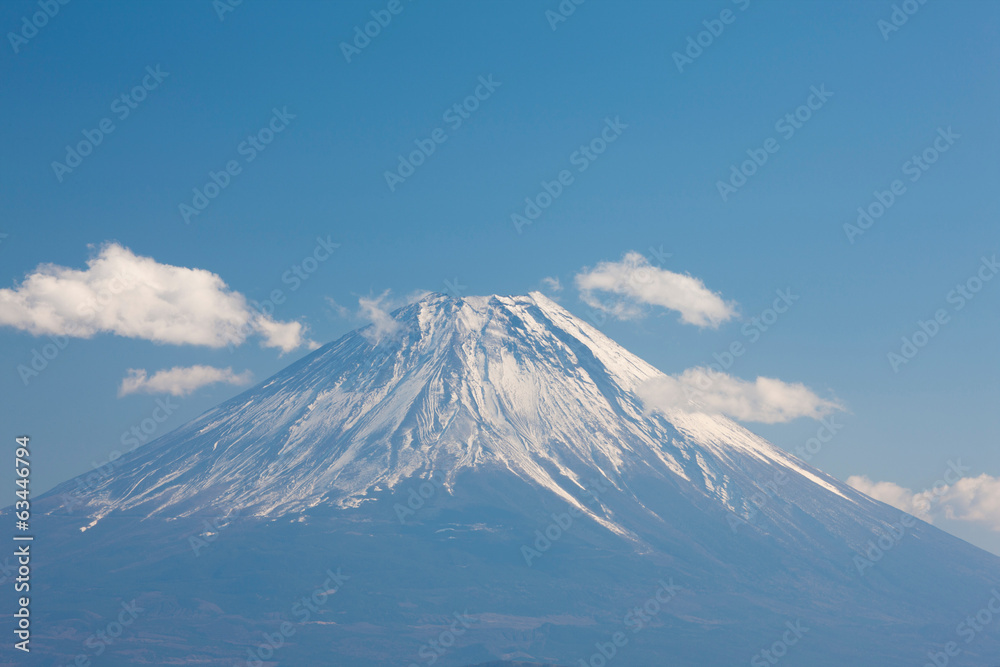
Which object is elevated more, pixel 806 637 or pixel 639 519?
pixel 639 519

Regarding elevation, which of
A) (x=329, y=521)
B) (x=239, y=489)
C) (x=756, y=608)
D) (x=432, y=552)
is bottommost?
(x=756, y=608)

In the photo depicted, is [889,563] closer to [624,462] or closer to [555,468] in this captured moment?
[624,462]

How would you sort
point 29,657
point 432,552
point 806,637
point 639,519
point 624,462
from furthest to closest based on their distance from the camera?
point 624,462, point 639,519, point 432,552, point 806,637, point 29,657

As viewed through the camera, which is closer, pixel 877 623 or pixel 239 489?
pixel 877 623

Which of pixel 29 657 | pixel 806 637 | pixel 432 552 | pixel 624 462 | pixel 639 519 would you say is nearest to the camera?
pixel 29 657

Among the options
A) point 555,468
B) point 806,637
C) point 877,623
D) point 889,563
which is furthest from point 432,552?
point 889,563

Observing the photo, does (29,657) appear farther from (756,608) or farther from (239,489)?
(756,608)

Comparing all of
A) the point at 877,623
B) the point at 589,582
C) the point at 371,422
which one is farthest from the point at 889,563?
the point at 371,422
